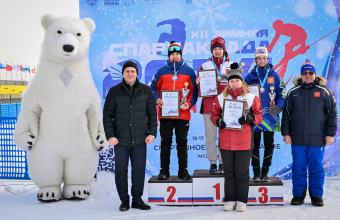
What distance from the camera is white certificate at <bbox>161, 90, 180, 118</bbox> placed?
3006 mm

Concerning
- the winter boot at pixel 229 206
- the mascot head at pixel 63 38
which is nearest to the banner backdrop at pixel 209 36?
the mascot head at pixel 63 38

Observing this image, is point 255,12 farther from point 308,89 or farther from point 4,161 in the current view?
point 4,161

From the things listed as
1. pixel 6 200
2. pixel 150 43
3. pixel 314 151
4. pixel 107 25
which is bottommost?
pixel 6 200

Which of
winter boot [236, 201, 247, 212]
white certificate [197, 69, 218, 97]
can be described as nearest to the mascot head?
white certificate [197, 69, 218, 97]

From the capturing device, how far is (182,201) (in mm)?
2992

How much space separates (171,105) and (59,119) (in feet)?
4.06

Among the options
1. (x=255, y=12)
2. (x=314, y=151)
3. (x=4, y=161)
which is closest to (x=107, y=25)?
(x=255, y=12)

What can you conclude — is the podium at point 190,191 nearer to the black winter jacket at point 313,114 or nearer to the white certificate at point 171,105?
the black winter jacket at point 313,114

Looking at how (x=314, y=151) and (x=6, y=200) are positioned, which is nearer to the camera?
(x=314, y=151)

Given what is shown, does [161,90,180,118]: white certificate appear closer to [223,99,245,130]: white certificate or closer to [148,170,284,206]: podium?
[223,99,245,130]: white certificate

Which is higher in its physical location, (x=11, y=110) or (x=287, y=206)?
(x=11, y=110)

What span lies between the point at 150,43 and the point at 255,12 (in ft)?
5.32

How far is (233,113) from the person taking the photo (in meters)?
2.60

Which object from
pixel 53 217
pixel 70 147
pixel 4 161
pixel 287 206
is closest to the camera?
pixel 53 217
